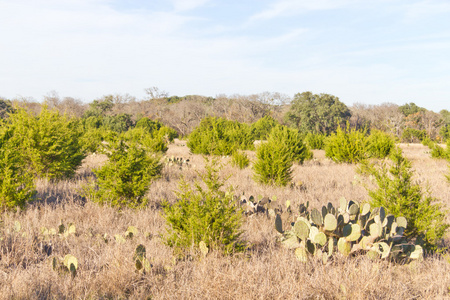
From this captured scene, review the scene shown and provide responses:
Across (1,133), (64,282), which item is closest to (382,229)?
(64,282)

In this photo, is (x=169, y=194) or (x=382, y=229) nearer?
(x=382, y=229)

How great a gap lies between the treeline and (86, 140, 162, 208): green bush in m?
24.6

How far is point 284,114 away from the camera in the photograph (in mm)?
48906

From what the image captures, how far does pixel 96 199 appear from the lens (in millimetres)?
5062

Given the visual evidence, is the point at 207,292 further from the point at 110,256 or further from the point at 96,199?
the point at 96,199

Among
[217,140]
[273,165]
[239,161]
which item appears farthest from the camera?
[217,140]

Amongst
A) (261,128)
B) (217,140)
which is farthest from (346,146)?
(261,128)

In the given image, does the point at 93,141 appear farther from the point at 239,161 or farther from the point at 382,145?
the point at 382,145

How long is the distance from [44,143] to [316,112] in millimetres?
36689

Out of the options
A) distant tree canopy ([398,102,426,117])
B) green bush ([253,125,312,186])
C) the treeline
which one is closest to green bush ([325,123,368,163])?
green bush ([253,125,312,186])

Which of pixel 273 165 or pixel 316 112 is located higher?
pixel 316 112

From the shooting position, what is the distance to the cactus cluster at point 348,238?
121 inches

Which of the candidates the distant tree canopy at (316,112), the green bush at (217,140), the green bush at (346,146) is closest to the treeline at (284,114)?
the distant tree canopy at (316,112)

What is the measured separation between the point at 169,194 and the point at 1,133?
2942 millimetres
